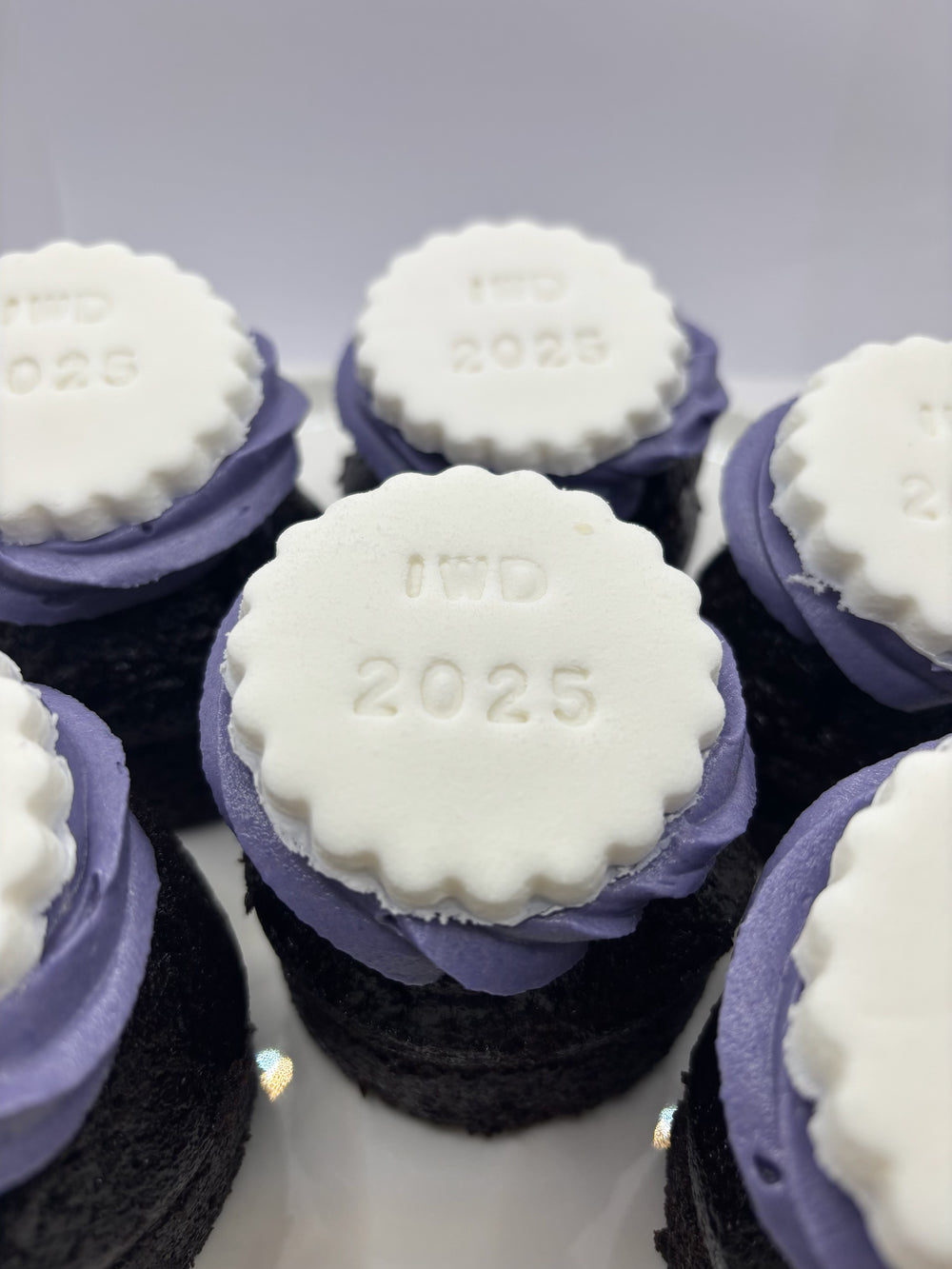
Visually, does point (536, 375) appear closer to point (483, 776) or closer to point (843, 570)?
point (843, 570)

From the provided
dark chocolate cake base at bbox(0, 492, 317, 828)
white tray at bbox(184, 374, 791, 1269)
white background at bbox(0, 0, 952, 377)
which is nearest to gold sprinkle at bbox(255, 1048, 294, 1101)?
white tray at bbox(184, 374, 791, 1269)

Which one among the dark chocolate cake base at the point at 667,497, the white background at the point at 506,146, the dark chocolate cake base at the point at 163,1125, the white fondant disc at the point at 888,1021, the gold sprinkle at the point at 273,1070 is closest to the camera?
the white fondant disc at the point at 888,1021

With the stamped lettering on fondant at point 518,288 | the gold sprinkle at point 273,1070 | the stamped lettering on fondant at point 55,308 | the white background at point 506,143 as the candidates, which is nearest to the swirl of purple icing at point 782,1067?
the gold sprinkle at point 273,1070

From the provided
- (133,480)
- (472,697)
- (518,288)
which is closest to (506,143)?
(518,288)

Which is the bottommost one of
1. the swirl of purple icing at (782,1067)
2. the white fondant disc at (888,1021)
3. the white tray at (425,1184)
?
the white tray at (425,1184)

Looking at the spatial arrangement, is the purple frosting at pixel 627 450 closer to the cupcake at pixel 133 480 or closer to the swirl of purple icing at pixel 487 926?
the cupcake at pixel 133 480

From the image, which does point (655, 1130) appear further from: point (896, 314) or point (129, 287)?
point (896, 314)
